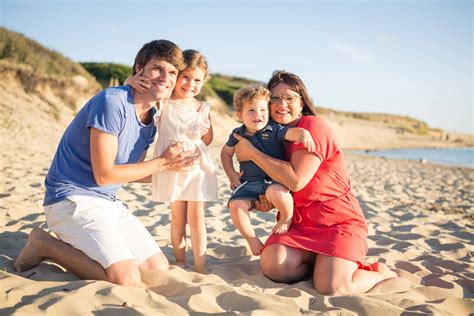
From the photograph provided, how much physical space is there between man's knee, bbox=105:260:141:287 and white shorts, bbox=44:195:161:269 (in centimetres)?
4

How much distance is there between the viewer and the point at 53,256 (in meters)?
2.81

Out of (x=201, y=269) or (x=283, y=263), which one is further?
(x=201, y=269)

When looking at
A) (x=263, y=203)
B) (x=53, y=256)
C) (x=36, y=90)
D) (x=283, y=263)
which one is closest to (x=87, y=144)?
(x=53, y=256)

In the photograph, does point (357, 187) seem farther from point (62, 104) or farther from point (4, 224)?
point (62, 104)

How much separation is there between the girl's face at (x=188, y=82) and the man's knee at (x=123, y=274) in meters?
1.37

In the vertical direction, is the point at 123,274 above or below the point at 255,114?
below

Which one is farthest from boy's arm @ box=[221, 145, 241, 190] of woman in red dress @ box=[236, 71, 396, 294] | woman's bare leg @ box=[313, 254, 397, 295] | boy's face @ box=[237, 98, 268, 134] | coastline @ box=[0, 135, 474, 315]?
woman's bare leg @ box=[313, 254, 397, 295]

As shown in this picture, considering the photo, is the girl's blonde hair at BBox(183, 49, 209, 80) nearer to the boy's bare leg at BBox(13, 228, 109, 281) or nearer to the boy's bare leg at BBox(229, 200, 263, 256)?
the boy's bare leg at BBox(229, 200, 263, 256)

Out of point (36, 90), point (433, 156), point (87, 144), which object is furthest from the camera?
point (433, 156)

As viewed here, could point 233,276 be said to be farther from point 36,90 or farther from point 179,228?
point 36,90

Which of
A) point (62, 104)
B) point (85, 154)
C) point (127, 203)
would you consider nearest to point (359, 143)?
point (62, 104)

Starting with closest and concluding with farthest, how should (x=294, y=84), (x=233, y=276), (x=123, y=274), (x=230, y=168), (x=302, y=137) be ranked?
(x=123, y=274) < (x=302, y=137) < (x=233, y=276) < (x=294, y=84) < (x=230, y=168)

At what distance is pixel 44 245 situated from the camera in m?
2.81

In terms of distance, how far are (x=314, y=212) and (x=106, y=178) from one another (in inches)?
61.7
